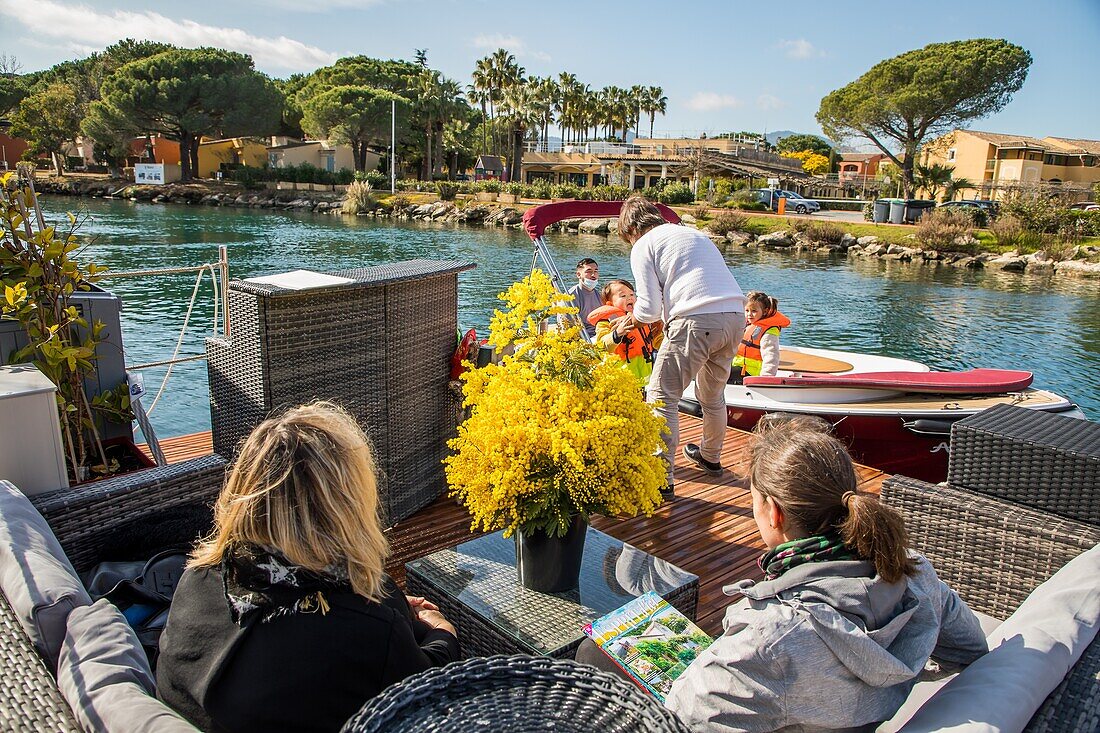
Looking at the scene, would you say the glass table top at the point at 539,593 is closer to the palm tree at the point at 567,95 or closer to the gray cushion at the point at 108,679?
the gray cushion at the point at 108,679

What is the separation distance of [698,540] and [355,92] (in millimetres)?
60597

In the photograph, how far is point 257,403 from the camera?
324cm

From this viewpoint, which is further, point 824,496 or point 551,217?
point 551,217

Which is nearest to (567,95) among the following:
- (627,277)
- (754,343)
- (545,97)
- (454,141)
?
(545,97)

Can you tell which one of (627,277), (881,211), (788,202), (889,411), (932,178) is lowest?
(627,277)

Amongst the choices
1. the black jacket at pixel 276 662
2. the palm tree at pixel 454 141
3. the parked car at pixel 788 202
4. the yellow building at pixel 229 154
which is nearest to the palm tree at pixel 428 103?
the palm tree at pixel 454 141

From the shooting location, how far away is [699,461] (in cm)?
498

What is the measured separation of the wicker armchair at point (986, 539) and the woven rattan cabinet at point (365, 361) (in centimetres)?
212

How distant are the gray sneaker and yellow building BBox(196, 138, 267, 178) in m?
64.2

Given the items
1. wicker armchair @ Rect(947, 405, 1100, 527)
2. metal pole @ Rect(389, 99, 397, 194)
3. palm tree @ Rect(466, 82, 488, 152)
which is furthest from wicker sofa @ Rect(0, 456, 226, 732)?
palm tree @ Rect(466, 82, 488, 152)

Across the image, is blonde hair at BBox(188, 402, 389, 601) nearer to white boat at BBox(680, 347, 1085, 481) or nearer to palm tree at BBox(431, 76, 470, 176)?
white boat at BBox(680, 347, 1085, 481)

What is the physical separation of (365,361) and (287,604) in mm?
2099

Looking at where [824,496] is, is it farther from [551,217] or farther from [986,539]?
[551,217]

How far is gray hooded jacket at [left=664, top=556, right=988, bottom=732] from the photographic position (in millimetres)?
1449
